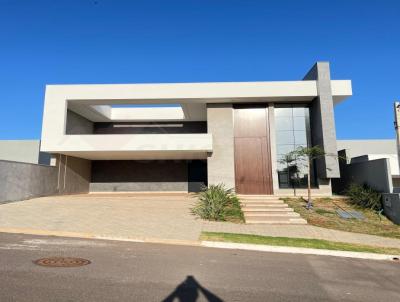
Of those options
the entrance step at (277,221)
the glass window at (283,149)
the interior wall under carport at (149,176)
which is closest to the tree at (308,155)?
the glass window at (283,149)

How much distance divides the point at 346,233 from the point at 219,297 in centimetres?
→ 889

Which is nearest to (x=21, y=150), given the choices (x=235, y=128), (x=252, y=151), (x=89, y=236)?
(x=235, y=128)

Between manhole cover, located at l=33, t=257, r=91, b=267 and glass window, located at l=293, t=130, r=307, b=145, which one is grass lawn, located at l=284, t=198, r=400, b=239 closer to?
glass window, located at l=293, t=130, r=307, b=145

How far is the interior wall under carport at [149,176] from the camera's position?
24875mm

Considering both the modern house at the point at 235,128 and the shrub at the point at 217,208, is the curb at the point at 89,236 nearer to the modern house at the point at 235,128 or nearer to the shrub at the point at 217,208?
the shrub at the point at 217,208

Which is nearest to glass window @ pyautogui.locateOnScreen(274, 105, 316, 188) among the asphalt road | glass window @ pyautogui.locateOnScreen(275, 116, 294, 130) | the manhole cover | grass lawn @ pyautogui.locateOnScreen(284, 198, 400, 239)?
glass window @ pyautogui.locateOnScreen(275, 116, 294, 130)

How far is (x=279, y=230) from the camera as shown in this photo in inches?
477

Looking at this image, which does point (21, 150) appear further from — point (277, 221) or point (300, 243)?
point (300, 243)

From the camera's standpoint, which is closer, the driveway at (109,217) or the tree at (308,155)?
the driveway at (109,217)

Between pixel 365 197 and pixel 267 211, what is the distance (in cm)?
521

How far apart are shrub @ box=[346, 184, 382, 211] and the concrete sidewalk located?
14.6 feet

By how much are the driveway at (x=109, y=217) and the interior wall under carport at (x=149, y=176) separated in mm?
7492

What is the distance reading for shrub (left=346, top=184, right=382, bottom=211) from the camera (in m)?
15.2

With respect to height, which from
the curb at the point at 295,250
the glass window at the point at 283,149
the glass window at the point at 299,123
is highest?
the glass window at the point at 299,123
